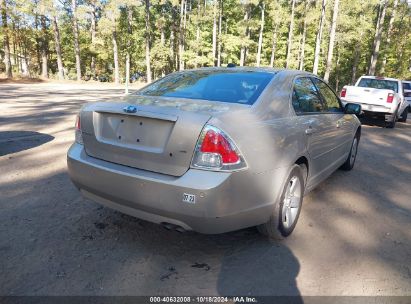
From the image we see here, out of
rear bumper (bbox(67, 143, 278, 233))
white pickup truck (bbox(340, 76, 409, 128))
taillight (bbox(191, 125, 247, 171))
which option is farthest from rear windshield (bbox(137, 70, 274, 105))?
white pickup truck (bbox(340, 76, 409, 128))

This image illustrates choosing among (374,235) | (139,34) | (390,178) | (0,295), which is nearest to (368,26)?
(139,34)

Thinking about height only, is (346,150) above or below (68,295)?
above

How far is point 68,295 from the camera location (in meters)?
2.60

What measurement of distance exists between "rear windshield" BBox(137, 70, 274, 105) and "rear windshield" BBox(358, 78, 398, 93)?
10219 millimetres

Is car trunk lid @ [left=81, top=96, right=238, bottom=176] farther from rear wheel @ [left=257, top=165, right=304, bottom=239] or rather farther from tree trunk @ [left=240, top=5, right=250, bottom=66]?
tree trunk @ [left=240, top=5, right=250, bottom=66]

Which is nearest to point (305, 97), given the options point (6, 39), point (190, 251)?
point (190, 251)

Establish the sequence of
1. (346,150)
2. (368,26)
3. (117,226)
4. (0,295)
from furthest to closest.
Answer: (368,26), (346,150), (117,226), (0,295)

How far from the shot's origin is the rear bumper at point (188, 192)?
2.70 metres

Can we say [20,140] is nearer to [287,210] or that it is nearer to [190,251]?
[190,251]

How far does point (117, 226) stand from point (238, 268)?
4.35ft

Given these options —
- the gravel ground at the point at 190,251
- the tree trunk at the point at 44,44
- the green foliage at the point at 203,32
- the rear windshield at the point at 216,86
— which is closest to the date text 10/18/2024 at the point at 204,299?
the gravel ground at the point at 190,251

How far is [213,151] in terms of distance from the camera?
2.72 m

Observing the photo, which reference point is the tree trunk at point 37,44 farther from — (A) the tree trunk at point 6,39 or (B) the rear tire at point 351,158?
(B) the rear tire at point 351,158

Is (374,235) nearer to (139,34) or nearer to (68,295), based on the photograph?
(68,295)
